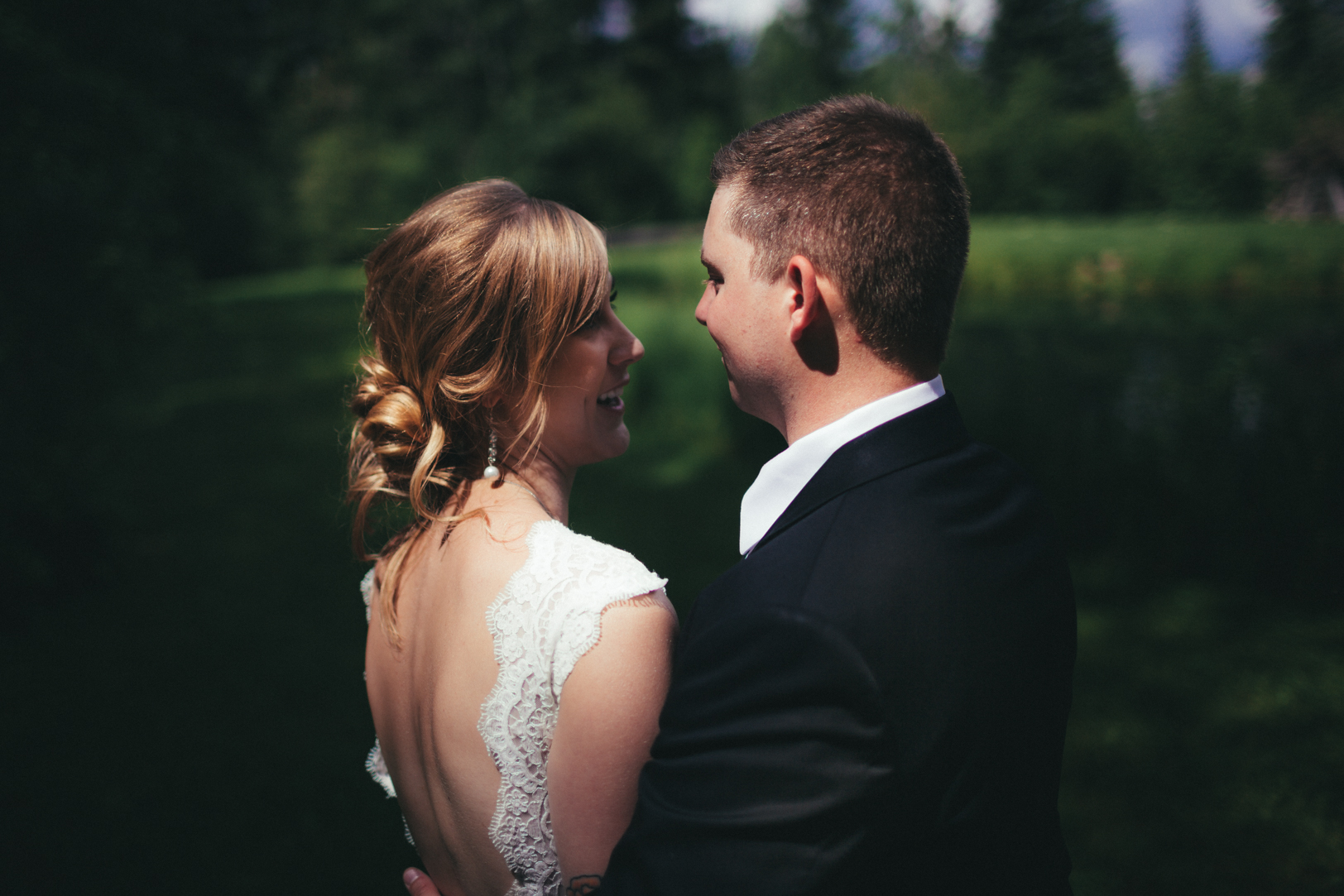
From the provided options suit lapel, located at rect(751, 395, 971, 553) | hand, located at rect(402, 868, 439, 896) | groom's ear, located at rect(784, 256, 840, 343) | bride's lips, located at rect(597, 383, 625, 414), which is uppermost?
groom's ear, located at rect(784, 256, 840, 343)

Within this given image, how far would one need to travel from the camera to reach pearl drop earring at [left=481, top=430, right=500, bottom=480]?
2.04m

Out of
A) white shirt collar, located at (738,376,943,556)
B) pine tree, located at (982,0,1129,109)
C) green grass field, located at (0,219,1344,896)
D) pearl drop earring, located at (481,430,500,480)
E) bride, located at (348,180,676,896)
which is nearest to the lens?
white shirt collar, located at (738,376,943,556)

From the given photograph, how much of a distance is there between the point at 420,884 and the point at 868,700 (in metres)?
1.38

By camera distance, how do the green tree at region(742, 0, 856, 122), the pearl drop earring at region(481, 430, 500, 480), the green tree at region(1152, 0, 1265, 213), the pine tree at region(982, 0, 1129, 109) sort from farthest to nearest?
the green tree at region(742, 0, 856, 122) → the pine tree at region(982, 0, 1129, 109) → the green tree at region(1152, 0, 1265, 213) → the pearl drop earring at region(481, 430, 500, 480)

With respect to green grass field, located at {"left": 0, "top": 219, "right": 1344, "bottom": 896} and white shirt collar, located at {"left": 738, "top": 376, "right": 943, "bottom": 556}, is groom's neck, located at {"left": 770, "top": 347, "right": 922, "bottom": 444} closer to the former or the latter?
white shirt collar, located at {"left": 738, "top": 376, "right": 943, "bottom": 556}

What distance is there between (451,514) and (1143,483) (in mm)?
6720

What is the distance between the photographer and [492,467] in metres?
2.04

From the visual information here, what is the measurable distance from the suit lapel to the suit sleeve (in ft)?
0.83

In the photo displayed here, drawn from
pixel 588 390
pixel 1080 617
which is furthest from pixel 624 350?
pixel 1080 617

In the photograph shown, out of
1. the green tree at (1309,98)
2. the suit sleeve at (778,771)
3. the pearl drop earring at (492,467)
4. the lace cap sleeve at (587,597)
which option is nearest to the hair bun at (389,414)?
the pearl drop earring at (492,467)

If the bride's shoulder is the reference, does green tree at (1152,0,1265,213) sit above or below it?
above

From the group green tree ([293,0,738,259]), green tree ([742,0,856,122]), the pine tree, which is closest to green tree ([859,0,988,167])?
the pine tree

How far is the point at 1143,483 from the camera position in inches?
277

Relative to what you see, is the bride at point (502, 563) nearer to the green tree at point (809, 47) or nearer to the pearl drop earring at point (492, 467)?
the pearl drop earring at point (492, 467)
